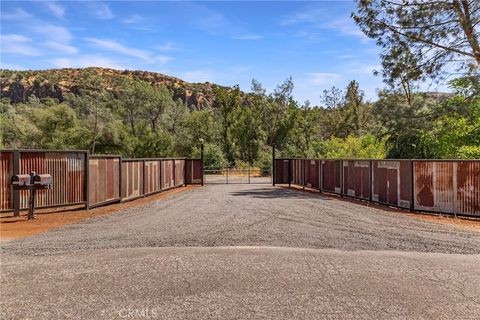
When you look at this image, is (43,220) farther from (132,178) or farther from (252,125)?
(252,125)

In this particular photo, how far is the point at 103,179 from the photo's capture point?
17297 millimetres

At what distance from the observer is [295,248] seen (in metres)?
8.86

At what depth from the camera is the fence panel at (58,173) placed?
45.2 ft

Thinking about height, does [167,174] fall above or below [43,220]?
above

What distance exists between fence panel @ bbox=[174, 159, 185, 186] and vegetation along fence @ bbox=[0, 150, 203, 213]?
797cm

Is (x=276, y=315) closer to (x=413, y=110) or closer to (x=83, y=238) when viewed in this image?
(x=83, y=238)

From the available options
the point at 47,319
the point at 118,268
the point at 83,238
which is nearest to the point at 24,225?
the point at 83,238

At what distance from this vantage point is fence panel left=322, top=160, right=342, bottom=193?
24.0 m

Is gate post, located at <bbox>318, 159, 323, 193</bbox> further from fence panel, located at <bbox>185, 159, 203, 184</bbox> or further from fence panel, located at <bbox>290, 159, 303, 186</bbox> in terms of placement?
fence panel, located at <bbox>185, 159, 203, 184</bbox>

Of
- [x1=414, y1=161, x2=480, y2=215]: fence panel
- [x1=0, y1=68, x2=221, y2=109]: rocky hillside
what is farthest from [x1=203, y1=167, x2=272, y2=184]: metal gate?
[x1=0, y1=68, x2=221, y2=109]: rocky hillside

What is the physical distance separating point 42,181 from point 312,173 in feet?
63.3

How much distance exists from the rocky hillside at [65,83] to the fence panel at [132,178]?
92842mm

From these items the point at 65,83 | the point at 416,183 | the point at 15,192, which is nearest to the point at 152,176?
the point at 15,192

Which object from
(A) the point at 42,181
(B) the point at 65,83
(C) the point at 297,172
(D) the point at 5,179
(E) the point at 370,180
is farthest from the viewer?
(B) the point at 65,83
